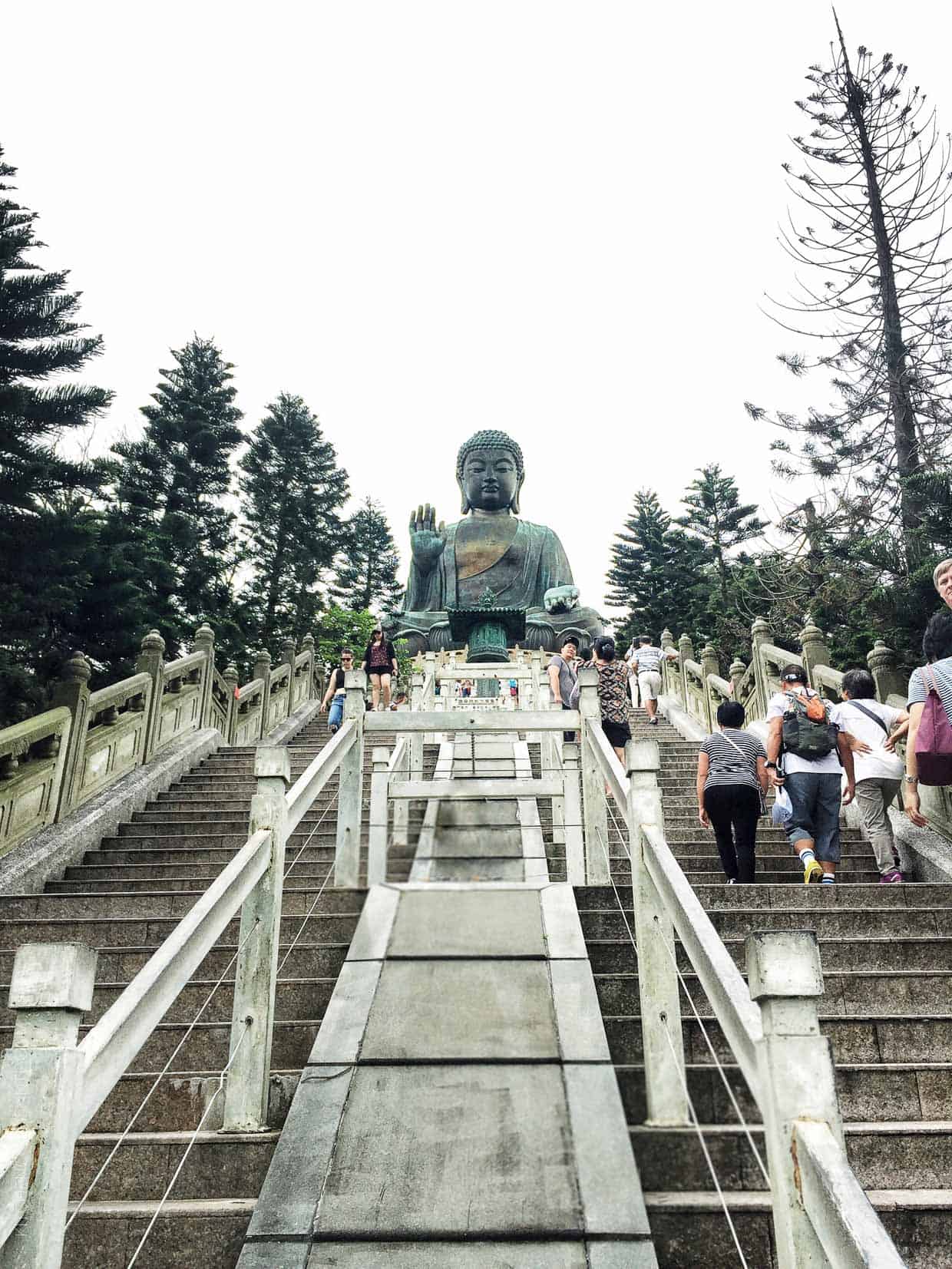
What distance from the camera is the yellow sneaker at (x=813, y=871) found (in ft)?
17.3

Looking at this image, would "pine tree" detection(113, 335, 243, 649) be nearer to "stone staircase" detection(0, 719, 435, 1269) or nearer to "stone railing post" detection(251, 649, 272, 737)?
"stone railing post" detection(251, 649, 272, 737)

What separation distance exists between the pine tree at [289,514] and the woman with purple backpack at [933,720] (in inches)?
1083

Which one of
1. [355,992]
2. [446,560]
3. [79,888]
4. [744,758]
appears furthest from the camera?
[446,560]

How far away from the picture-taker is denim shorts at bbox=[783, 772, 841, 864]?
5.41 metres

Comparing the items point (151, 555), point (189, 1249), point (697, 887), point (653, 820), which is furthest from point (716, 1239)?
point (151, 555)

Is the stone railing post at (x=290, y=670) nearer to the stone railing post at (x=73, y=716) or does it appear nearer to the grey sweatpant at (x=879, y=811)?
the stone railing post at (x=73, y=716)

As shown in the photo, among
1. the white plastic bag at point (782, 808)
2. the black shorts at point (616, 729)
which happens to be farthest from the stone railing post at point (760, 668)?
the white plastic bag at point (782, 808)

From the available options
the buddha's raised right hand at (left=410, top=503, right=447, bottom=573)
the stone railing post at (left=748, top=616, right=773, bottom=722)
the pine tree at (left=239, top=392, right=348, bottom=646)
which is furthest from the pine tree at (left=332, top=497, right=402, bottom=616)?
the stone railing post at (left=748, top=616, right=773, bottom=722)

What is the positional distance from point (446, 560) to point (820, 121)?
12764 mm

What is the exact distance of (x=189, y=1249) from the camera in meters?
2.60

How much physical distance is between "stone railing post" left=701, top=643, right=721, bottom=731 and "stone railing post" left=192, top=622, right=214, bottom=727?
6.72 meters

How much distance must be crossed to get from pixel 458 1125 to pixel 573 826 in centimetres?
241

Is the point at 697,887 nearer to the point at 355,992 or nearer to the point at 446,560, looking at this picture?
the point at 355,992

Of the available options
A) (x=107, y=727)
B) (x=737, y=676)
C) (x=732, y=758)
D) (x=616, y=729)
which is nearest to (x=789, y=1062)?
(x=732, y=758)
